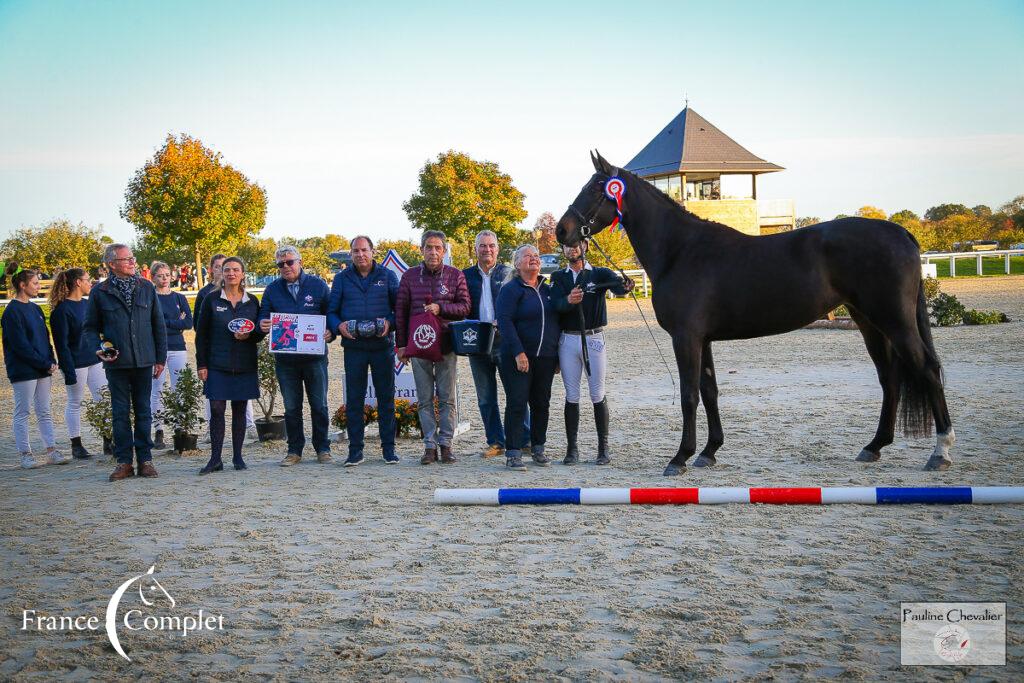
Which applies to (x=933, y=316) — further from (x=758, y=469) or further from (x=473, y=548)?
(x=473, y=548)

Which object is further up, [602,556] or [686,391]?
[686,391]

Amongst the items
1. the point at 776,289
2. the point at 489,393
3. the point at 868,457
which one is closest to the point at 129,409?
the point at 489,393

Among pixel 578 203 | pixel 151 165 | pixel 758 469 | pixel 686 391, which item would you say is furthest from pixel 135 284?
pixel 151 165

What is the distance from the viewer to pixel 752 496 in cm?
559

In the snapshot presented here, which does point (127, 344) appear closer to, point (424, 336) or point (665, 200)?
point (424, 336)

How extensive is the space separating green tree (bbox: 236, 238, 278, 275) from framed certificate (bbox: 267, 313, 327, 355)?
57667 millimetres

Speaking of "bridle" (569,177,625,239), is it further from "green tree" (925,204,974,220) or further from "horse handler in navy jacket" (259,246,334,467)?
"green tree" (925,204,974,220)

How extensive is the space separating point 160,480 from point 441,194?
40.9 meters

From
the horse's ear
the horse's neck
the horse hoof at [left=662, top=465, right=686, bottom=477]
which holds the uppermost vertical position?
the horse's ear

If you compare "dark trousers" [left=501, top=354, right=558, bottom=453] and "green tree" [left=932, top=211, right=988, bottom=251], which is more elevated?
"green tree" [left=932, top=211, right=988, bottom=251]

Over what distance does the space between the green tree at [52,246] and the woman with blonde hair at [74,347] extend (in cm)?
4314

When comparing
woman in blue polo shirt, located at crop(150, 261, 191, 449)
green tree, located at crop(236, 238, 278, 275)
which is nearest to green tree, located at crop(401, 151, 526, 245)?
green tree, located at crop(236, 238, 278, 275)

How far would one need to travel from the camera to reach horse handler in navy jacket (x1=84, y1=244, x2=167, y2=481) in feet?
25.1

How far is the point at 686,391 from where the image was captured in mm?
7164
